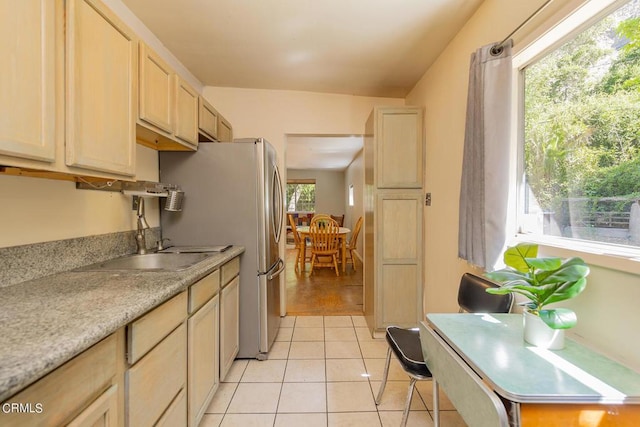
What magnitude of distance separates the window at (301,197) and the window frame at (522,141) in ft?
26.0

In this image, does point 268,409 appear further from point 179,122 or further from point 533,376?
point 179,122

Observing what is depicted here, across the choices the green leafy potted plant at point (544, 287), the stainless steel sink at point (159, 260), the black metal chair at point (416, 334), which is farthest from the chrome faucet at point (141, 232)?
the green leafy potted plant at point (544, 287)

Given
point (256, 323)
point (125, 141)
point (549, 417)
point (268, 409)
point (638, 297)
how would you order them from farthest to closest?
point (256, 323) → point (268, 409) → point (125, 141) → point (638, 297) → point (549, 417)

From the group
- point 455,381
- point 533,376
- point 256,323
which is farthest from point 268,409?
point 533,376

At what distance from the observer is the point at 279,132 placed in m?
2.98

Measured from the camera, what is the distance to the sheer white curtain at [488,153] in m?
1.37

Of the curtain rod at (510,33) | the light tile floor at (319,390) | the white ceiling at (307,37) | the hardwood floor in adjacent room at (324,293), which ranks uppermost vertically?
the white ceiling at (307,37)

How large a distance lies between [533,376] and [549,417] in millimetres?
102

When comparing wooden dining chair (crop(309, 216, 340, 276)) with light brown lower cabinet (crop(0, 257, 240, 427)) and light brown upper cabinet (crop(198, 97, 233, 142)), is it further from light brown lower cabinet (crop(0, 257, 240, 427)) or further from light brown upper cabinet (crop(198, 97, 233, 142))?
light brown lower cabinet (crop(0, 257, 240, 427))

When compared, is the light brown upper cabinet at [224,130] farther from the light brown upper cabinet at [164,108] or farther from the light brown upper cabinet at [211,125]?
the light brown upper cabinet at [164,108]

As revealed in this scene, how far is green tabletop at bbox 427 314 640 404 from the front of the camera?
28.7 inches

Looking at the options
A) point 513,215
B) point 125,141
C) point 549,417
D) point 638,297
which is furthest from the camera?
point 513,215

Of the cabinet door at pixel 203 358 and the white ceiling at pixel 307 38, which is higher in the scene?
the white ceiling at pixel 307 38

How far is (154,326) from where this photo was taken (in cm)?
104
